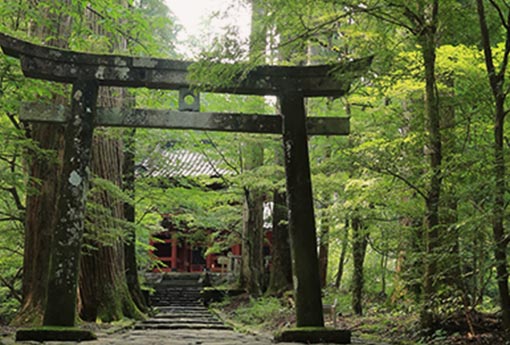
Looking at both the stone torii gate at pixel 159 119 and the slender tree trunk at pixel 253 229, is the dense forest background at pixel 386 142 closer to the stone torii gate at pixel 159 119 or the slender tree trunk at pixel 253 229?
the stone torii gate at pixel 159 119

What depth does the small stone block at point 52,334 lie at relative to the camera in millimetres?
6402

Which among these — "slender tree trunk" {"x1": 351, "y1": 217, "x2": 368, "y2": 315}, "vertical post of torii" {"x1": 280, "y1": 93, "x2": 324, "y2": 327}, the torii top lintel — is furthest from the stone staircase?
the torii top lintel

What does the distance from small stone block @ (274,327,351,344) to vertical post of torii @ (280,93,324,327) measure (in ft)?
0.77

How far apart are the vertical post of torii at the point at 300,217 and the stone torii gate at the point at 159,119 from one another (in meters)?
0.01

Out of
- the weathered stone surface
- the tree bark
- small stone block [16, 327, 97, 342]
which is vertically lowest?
small stone block [16, 327, 97, 342]

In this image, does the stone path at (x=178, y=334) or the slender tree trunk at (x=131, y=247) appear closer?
the stone path at (x=178, y=334)

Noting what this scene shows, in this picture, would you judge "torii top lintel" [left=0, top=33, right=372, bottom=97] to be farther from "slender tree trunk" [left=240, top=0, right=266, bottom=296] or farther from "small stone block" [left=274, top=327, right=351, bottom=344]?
"slender tree trunk" [left=240, top=0, right=266, bottom=296]

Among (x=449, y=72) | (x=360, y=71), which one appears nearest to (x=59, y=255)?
(x=360, y=71)

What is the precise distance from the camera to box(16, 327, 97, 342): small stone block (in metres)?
6.40

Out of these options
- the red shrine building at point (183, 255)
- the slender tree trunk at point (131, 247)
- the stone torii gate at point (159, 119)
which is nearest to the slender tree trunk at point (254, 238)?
the slender tree trunk at point (131, 247)

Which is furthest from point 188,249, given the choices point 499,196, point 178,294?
point 499,196

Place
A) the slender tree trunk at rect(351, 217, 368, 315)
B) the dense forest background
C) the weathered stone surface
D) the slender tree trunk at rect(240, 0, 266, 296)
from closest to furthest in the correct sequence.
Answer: the dense forest background
the weathered stone surface
the slender tree trunk at rect(351, 217, 368, 315)
the slender tree trunk at rect(240, 0, 266, 296)

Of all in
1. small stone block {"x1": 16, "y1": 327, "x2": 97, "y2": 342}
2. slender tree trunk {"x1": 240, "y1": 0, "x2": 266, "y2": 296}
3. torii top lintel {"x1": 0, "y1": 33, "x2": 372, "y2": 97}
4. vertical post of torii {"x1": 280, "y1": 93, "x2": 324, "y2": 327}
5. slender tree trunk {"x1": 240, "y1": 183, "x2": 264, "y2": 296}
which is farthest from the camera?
slender tree trunk {"x1": 240, "y1": 183, "x2": 264, "y2": 296}

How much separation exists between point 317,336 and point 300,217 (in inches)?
66.0
